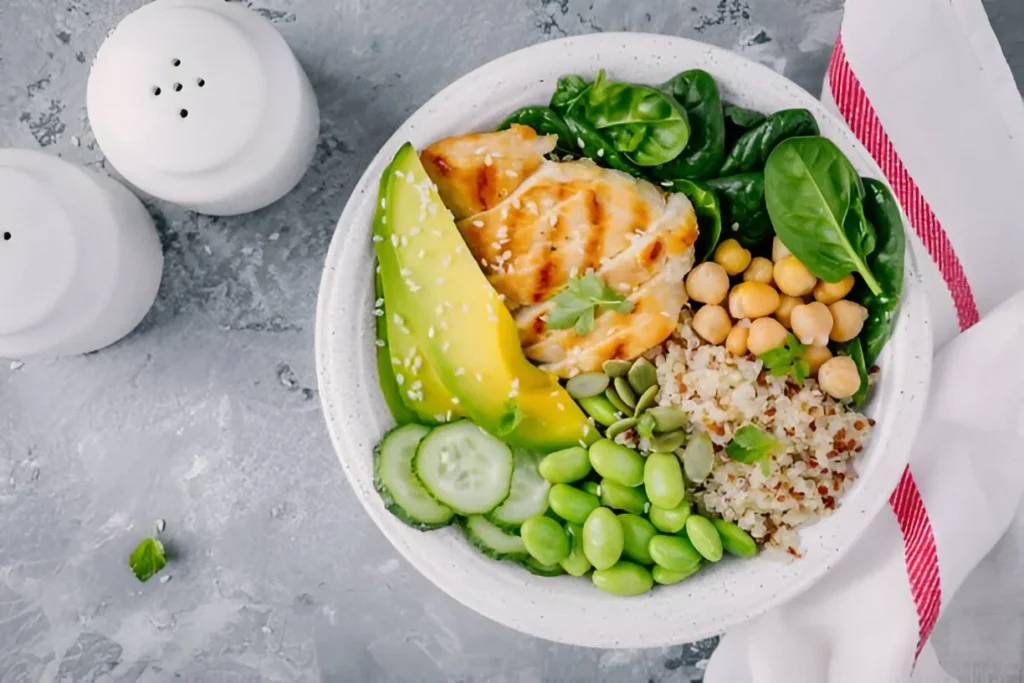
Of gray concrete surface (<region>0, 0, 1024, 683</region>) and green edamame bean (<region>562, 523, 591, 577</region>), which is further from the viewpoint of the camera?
gray concrete surface (<region>0, 0, 1024, 683</region>)

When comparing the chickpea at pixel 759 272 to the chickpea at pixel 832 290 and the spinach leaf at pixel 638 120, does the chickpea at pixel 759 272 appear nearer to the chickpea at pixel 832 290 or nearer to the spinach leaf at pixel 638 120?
the chickpea at pixel 832 290

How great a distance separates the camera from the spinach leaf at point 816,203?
1467 mm

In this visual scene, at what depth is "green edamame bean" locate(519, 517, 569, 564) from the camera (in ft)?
5.00

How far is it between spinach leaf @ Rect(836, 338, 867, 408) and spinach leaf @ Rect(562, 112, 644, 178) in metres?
0.44

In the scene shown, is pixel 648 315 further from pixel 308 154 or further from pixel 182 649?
pixel 182 649

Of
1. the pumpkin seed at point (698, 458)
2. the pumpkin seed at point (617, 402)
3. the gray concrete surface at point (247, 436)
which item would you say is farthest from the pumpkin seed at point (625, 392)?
the gray concrete surface at point (247, 436)

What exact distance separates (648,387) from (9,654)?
1.38 meters

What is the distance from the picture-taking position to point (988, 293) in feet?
5.83

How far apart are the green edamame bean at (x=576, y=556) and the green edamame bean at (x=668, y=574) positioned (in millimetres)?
110

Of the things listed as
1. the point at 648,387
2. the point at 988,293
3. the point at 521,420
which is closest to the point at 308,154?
the point at 521,420

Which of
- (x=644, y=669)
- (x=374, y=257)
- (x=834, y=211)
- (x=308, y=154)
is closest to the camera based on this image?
(x=834, y=211)

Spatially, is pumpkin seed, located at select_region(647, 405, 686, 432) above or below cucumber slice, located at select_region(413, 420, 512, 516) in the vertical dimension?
above

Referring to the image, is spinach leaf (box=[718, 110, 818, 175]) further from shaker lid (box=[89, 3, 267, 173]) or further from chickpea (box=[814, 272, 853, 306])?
shaker lid (box=[89, 3, 267, 173])

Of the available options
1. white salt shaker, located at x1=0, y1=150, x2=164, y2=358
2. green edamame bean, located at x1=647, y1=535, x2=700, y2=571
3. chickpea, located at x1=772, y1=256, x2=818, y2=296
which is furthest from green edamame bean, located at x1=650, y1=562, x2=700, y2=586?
white salt shaker, located at x1=0, y1=150, x2=164, y2=358
